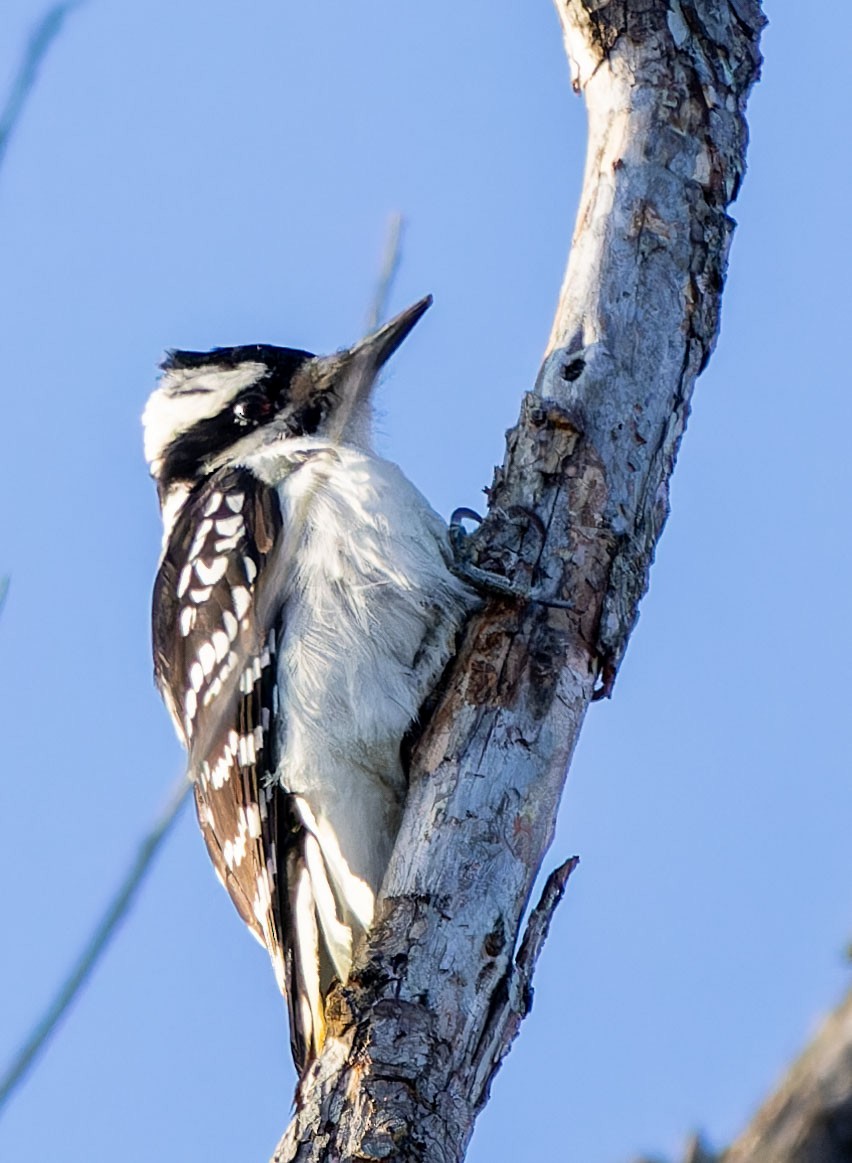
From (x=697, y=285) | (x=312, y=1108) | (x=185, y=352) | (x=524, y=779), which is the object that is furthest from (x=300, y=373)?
(x=312, y=1108)

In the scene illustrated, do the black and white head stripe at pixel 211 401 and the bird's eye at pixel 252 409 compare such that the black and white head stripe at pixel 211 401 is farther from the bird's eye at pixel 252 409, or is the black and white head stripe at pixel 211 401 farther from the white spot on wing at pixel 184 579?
the white spot on wing at pixel 184 579

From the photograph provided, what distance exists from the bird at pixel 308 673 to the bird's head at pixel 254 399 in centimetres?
31

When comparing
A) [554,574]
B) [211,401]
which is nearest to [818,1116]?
[554,574]

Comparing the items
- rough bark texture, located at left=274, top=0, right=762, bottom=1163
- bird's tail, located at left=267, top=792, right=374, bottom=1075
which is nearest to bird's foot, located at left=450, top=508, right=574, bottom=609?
rough bark texture, located at left=274, top=0, right=762, bottom=1163

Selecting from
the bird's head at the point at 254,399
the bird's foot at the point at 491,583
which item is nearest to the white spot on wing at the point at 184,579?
the bird's head at the point at 254,399

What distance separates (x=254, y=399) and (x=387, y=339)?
0.43 meters

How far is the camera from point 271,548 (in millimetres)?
3611

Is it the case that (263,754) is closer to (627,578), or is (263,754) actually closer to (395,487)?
(395,487)

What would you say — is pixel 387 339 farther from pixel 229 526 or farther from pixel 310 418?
pixel 229 526

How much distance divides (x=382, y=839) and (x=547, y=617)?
67 centimetres

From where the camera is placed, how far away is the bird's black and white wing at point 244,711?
3426 millimetres

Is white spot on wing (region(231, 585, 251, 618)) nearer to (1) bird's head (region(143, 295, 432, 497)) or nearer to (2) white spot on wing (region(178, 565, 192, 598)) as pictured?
(2) white spot on wing (region(178, 565, 192, 598))

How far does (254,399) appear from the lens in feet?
14.1

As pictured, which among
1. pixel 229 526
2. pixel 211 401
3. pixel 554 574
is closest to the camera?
pixel 554 574
